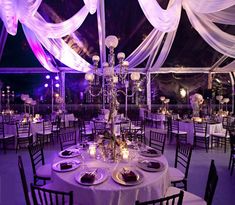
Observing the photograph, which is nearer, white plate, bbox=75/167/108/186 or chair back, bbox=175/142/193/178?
white plate, bbox=75/167/108/186

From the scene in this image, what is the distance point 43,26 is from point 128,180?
3.25 metres

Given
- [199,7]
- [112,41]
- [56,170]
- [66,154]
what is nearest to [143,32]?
[112,41]

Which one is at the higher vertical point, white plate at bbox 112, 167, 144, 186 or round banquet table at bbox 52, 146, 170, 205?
white plate at bbox 112, 167, 144, 186

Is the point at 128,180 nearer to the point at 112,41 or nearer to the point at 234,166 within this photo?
the point at 112,41

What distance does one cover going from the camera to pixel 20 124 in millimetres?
6125

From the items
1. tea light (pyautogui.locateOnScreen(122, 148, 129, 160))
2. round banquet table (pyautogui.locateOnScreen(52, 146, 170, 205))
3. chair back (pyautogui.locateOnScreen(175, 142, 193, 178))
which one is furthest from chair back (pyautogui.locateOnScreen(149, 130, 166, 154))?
round banquet table (pyautogui.locateOnScreen(52, 146, 170, 205))

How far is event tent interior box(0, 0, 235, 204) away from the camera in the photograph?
3.69 meters

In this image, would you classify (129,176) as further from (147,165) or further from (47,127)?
(47,127)

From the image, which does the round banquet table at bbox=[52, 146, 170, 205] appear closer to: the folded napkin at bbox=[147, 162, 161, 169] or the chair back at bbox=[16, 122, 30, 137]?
the folded napkin at bbox=[147, 162, 161, 169]

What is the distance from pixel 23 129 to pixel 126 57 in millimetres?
4353

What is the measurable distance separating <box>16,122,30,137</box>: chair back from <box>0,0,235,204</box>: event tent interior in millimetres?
414

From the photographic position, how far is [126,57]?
323 inches

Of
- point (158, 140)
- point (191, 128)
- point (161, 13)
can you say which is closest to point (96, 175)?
point (158, 140)

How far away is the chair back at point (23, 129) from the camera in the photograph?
5926 millimetres
